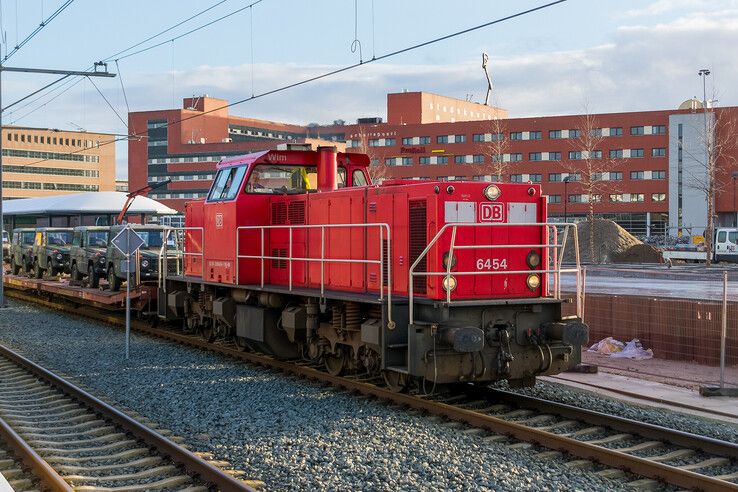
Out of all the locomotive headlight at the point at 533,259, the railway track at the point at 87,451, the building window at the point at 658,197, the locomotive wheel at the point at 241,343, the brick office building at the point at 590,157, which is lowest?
the railway track at the point at 87,451

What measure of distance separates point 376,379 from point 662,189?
7202 centimetres

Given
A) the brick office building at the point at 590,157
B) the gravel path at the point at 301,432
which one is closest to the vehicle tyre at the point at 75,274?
the gravel path at the point at 301,432

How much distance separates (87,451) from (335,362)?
458cm

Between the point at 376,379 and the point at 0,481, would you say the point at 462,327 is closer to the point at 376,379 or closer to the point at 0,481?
the point at 376,379

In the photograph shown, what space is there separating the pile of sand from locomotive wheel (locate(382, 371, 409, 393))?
113 ft

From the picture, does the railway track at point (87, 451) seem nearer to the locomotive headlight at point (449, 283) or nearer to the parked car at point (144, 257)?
the locomotive headlight at point (449, 283)

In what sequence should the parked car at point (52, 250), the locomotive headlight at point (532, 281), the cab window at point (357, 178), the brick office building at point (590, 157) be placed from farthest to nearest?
the brick office building at point (590, 157), the parked car at point (52, 250), the cab window at point (357, 178), the locomotive headlight at point (532, 281)

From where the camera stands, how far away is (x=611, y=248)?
151 ft

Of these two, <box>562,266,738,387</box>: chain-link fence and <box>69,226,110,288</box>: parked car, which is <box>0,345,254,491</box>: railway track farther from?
<box>69,226,110,288</box>: parked car

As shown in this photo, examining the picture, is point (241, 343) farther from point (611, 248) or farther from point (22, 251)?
point (611, 248)

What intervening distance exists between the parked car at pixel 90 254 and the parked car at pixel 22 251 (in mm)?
6552

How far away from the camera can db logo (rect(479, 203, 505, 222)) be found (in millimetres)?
10172

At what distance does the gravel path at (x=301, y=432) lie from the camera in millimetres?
A: 7016

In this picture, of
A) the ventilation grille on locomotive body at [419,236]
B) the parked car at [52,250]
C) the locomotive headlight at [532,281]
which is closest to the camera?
the ventilation grille on locomotive body at [419,236]
